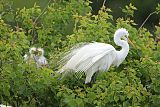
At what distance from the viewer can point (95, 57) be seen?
5.51m

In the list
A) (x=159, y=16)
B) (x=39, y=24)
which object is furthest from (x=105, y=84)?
(x=159, y=16)

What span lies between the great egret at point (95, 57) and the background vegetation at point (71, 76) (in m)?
0.06

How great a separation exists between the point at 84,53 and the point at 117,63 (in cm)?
25

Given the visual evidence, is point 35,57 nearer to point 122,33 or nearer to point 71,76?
point 71,76

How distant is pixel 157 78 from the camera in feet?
16.4

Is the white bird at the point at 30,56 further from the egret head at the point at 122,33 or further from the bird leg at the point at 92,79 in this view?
the egret head at the point at 122,33

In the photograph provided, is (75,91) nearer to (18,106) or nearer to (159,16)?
(18,106)

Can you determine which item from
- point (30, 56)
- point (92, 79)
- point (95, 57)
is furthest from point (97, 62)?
point (30, 56)

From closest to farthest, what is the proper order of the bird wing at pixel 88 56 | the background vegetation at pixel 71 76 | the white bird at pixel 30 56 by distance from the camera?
the background vegetation at pixel 71 76 < the white bird at pixel 30 56 < the bird wing at pixel 88 56

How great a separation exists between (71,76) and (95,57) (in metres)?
0.37

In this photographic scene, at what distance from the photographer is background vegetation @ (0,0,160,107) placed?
481 centimetres

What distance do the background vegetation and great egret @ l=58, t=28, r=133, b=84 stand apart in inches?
2.3

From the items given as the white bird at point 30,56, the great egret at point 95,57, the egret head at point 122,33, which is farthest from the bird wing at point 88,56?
the white bird at point 30,56

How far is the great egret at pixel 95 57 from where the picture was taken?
17.6 feet
